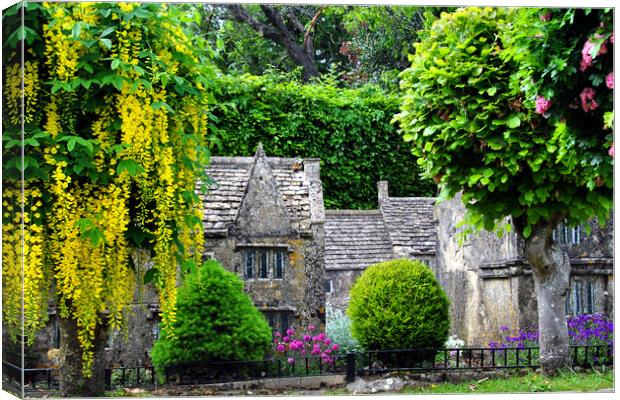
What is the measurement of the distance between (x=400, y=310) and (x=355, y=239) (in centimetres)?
86

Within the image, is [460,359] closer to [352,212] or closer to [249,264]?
[352,212]

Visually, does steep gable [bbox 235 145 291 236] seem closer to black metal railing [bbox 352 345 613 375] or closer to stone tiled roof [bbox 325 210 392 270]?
stone tiled roof [bbox 325 210 392 270]

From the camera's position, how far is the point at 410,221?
718 cm

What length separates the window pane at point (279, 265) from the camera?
7.05m

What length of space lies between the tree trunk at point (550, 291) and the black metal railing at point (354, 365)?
0.13m

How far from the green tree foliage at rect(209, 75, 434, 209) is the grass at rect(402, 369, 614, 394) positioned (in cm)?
171

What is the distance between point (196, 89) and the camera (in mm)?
6238

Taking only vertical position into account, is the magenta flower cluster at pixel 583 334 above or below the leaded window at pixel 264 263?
below

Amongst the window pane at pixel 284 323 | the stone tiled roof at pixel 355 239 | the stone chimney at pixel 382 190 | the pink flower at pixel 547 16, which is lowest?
the window pane at pixel 284 323

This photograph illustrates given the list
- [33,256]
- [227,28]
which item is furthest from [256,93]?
[33,256]

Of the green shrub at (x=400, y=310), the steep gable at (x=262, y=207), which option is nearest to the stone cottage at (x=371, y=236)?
the green shrub at (x=400, y=310)

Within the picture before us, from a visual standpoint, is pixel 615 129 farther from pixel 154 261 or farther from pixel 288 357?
pixel 154 261

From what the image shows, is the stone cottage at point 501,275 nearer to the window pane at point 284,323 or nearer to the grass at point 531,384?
the grass at point 531,384

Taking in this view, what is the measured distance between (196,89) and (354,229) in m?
1.89
